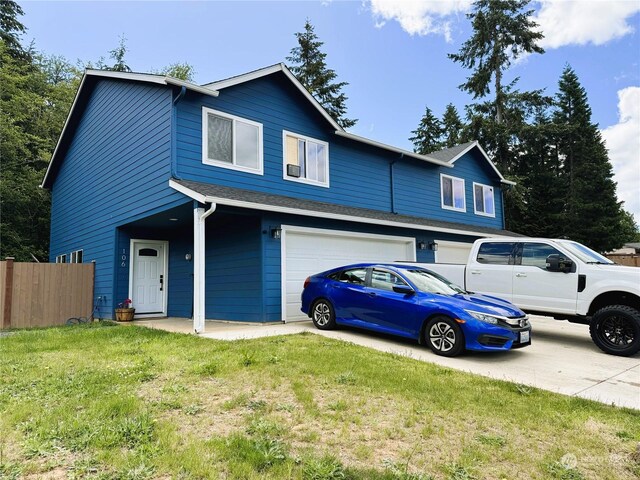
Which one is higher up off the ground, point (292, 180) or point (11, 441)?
point (292, 180)

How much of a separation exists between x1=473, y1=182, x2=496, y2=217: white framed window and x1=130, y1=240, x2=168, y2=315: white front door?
13260mm

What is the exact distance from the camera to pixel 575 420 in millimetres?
3926

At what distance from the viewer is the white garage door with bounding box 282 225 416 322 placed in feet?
32.6

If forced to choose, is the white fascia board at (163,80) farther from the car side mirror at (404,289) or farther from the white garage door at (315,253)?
the car side mirror at (404,289)

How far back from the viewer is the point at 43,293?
481 inches

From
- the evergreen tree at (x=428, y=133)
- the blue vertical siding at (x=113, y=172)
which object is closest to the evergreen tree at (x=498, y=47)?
the evergreen tree at (x=428, y=133)

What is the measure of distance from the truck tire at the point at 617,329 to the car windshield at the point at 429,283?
2273 millimetres

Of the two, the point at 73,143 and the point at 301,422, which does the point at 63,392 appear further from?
the point at 73,143

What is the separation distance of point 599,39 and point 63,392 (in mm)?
18018

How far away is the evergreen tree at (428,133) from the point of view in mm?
35281

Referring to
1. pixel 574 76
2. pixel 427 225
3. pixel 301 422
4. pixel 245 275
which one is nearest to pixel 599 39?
pixel 427 225

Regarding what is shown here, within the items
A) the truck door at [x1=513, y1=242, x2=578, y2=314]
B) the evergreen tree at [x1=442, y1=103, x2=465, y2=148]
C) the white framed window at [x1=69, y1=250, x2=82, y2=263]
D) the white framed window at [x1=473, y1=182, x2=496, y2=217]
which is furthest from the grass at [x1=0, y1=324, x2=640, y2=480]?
the evergreen tree at [x1=442, y1=103, x2=465, y2=148]

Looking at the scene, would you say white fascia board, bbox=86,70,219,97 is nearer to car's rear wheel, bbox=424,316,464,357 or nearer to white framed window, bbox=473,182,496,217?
car's rear wheel, bbox=424,316,464,357

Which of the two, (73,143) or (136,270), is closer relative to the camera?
(136,270)
